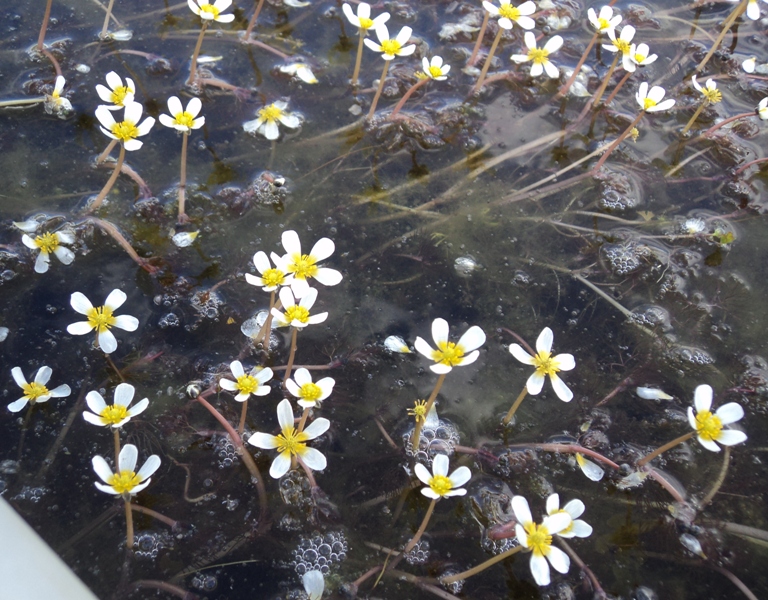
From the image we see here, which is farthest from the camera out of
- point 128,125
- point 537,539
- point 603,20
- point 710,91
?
point 603,20

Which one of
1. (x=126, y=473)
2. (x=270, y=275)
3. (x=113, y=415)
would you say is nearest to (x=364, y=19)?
(x=270, y=275)

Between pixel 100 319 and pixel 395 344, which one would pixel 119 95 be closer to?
pixel 100 319

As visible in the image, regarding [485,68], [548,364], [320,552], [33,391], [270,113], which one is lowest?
[320,552]

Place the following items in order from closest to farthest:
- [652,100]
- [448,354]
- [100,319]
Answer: [448,354]
[100,319]
[652,100]

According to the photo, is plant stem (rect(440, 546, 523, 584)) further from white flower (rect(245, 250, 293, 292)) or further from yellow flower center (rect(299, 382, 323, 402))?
white flower (rect(245, 250, 293, 292))

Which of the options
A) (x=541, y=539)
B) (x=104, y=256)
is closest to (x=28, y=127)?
(x=104, y=256)

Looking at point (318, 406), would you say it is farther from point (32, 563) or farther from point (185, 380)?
point (32, 563)

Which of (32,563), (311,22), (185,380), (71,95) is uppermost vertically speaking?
(311,22)
